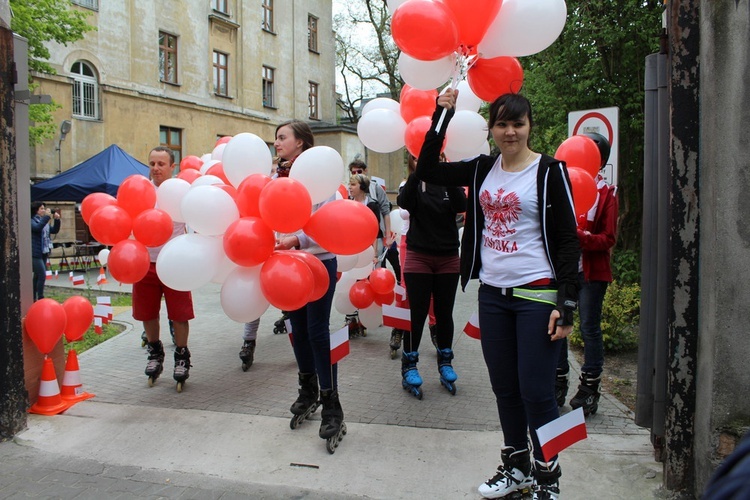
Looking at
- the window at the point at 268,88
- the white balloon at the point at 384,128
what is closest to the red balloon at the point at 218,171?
the white balloon at the point at 384,128

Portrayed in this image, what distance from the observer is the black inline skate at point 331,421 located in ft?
12.0

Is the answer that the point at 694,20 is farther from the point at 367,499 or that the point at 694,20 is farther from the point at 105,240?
the point at 105,240

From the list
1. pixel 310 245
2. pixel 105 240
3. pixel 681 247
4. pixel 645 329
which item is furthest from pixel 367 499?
pixel 105 240

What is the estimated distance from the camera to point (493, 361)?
2.87 meters

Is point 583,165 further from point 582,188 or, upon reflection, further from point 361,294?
point 361,294

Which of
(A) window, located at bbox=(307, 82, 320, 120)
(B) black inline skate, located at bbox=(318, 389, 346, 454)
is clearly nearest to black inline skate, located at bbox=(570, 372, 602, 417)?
(B) black inline skate, located at bbox=(318, 389, 346, 454)

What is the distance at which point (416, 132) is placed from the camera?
13.1 ft

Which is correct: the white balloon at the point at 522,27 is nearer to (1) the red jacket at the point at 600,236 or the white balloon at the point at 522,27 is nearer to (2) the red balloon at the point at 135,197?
(1) the red jacket at the point at 600,236

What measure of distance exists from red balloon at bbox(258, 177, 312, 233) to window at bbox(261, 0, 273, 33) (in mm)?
26819

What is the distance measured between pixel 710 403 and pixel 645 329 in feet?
2.03

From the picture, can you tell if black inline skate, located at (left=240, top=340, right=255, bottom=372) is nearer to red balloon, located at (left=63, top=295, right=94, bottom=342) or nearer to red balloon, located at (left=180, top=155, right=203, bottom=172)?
red balloon, located at (left=63, top=295, right=94, bottom=342)

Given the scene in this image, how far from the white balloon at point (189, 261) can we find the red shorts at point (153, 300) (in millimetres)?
1215

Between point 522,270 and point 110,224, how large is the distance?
10.3 ft

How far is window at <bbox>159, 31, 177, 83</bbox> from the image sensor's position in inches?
905
